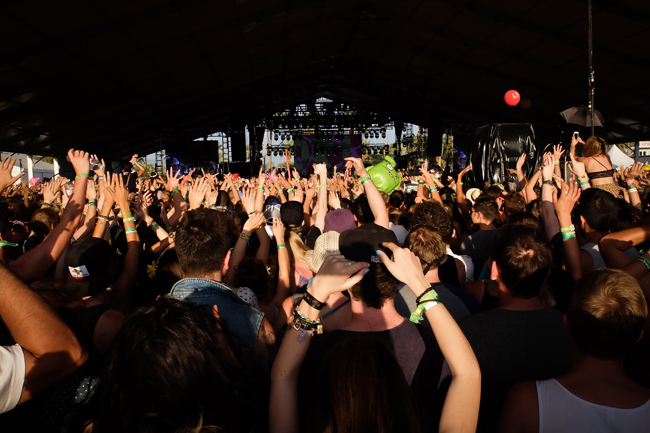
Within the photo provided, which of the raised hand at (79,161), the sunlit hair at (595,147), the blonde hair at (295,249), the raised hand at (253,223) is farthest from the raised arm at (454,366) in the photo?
the sunlit hair at (595,147)

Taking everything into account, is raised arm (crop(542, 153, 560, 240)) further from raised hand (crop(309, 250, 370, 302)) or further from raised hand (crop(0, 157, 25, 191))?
raised hand (crop(0, 157, 25, 191))

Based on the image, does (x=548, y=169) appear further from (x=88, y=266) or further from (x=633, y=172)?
(x=88, y=266)

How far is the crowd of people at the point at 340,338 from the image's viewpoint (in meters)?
1.14

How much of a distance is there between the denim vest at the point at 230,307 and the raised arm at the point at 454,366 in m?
0.78

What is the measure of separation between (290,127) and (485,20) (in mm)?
12378

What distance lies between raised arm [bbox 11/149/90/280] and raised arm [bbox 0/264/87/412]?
0.88m

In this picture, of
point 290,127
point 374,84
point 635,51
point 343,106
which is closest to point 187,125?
point 290,127

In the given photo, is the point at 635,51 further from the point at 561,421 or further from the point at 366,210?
the point at 561,421

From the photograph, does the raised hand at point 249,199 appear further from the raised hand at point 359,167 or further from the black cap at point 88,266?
the black cap at point 88,266

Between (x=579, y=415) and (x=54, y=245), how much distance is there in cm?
255

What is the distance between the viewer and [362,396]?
42.7 inches

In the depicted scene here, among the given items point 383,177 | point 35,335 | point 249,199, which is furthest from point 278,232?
point 383,177

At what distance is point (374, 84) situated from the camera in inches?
801

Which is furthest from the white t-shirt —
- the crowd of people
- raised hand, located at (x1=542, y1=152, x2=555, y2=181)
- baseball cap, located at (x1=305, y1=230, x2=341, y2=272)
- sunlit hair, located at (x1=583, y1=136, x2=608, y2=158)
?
sunlit hair, located at (x1=583, y1=136, x2=608, y2=158)
